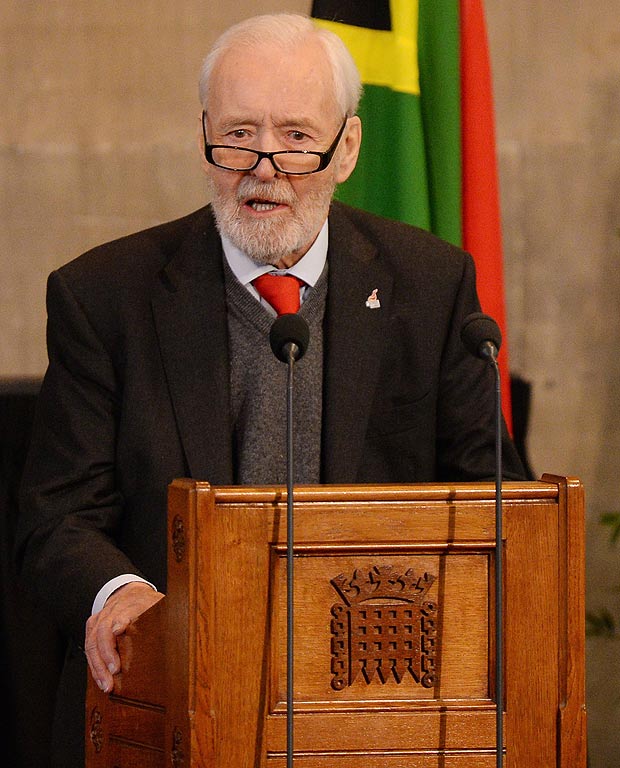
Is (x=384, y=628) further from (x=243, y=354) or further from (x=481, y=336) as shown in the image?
(x=243, y=354)

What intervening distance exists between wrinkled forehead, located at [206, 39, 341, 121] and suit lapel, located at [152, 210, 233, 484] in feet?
0.90

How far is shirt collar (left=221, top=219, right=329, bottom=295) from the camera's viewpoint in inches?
84.2

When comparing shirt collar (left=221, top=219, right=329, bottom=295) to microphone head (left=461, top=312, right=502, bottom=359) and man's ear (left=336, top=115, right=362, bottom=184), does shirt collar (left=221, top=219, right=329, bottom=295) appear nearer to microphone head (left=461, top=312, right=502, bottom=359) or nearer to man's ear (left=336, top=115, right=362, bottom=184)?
man's ear (left=336, top=115, right=362, bottom=184)

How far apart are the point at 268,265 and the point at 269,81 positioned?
33 cm

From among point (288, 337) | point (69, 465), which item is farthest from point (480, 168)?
point (288, 337)

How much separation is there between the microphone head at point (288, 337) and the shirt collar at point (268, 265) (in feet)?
2.29

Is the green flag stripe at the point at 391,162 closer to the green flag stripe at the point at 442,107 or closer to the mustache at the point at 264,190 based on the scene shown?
the green flag stripe at the point at 442,107

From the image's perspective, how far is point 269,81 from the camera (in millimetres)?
1997

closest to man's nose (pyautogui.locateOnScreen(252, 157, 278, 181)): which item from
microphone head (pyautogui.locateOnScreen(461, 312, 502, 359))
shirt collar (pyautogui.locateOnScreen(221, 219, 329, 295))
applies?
shirt collar (pyautogui.locateOnScreen(221, 219, 329, 295))

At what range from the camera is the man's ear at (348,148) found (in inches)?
84.7

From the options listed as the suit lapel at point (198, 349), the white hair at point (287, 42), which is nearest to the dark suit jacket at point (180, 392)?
the suit lapel at point (198, 349)

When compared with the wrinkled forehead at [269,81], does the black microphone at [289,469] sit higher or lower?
lower

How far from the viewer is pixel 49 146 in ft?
9.73

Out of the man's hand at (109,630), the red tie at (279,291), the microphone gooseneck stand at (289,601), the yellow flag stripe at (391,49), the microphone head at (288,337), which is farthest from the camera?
the yellow flag stripe at (391,49)
